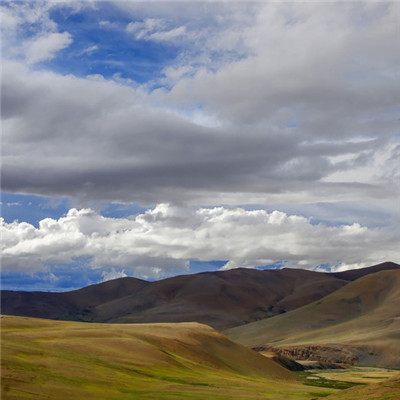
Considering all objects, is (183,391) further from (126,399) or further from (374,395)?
(374,395)

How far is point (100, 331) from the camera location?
10338 centimetres

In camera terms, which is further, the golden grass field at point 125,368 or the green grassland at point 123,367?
the green grassland at point 123,367

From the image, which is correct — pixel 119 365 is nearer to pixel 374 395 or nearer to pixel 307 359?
pixel 374 395

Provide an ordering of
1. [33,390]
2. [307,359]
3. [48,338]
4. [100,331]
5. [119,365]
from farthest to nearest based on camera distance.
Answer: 1. [307,359]
2. [100,331]
3. [48,338]
4. [119,365]
5. [33,390]

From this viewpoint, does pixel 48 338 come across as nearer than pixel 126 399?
No

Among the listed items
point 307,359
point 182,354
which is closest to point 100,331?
point 182,354

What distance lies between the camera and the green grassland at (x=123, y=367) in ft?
189

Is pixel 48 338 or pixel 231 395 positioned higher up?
pixel 48 338

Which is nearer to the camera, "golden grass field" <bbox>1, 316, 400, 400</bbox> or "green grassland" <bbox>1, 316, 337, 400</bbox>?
"golden grass field" <bbox>1, 316, 400, 400</bbox>

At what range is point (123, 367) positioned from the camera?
7562cm

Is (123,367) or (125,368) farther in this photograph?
(123,367)

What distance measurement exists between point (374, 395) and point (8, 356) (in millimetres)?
33850

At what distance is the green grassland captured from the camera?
57.6 metres

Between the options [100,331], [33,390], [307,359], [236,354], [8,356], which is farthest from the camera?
[307,359]
